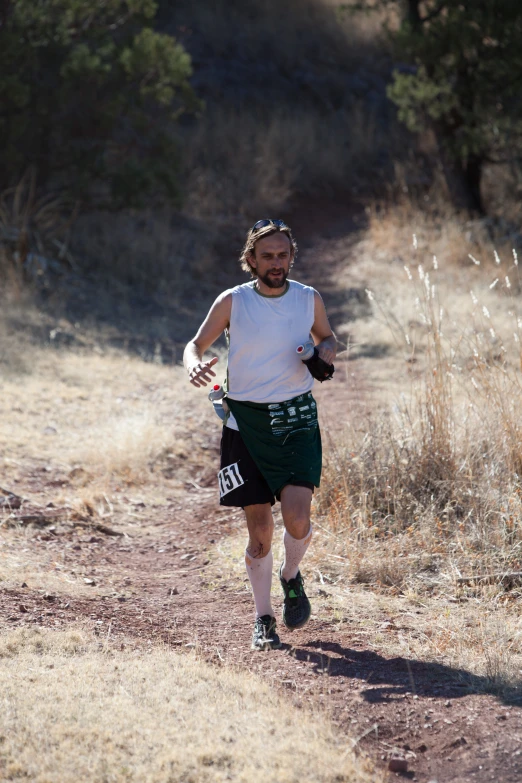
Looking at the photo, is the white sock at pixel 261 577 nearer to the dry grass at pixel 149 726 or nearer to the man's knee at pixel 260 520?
the man's knee at pixel 260 520

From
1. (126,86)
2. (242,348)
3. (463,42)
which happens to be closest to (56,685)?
(242,348)

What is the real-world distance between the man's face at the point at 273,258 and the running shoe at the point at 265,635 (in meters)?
1.35

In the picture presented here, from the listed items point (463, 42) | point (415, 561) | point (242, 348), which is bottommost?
point (415, 561)

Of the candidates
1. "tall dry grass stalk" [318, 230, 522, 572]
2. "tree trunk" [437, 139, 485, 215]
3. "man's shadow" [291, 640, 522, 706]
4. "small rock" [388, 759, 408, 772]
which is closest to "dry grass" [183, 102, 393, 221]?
"tree trunk" [437, 139, 485, 215]

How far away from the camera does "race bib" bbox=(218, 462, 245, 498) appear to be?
3684mm

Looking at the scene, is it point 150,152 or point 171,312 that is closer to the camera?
point 171,312

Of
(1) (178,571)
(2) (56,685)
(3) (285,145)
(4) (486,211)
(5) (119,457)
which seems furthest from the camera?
(3) (285,145)

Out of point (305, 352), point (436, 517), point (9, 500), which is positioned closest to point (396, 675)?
point (305, 352)

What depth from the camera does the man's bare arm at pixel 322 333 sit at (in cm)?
369

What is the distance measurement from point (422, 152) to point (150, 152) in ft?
17.9

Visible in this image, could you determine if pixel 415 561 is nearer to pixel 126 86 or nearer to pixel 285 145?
pixel 126 86

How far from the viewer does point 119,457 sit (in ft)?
21.8

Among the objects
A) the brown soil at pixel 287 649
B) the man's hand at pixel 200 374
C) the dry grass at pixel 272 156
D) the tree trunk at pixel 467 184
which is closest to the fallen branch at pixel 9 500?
the brown soil at pixel 287 649

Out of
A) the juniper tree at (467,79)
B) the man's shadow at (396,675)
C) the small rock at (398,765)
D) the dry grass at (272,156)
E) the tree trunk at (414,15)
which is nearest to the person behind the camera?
the small rock at (398,765)
